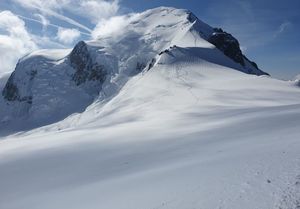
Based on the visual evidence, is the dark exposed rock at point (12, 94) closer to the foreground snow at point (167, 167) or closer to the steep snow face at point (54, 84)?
the steep snow face at point (54, 84)

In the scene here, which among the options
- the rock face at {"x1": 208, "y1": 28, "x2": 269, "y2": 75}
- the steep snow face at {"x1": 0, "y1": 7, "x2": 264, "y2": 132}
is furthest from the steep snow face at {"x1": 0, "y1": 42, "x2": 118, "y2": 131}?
the rock face at {"x1": 208, "y1": 28, "x2": 269, "y2": 75}

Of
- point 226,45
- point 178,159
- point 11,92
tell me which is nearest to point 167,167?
point 178,159

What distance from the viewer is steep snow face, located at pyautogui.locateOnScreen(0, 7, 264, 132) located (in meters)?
92.5

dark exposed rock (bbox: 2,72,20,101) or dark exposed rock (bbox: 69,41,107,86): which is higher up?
dark exposed rock (bbox: 69,41,107,86)

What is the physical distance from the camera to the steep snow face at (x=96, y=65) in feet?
303

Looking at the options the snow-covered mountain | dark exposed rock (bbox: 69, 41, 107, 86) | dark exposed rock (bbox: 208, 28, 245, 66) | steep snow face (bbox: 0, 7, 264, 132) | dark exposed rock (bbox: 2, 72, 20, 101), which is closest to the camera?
the snow-covered mountain

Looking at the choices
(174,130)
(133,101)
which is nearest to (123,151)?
(174,130)

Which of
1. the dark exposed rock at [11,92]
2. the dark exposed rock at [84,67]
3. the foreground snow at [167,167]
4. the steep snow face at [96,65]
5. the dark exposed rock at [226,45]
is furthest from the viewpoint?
the dark exposed rock at [11,92]

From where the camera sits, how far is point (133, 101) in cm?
5956

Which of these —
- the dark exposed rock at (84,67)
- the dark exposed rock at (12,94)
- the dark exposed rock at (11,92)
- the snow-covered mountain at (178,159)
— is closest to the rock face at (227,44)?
the dark exposed rock at (84,67)

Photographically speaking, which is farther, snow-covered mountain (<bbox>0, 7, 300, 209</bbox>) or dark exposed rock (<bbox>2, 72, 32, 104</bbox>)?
dark exposed rock (<bbox>2, 72, 32, 104</bbox>)

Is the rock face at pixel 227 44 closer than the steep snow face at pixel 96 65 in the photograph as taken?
No

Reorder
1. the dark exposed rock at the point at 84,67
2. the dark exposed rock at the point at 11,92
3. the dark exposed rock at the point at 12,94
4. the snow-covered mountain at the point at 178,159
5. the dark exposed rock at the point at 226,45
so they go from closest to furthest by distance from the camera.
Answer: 1. the snow-covered mountain at the point at 178,159
2. the dark exposed rock at the point at 226,45
3. the dark exposed rock at the point at 84,67
4. the dark exposed rock at the point at 12,94
5. the dark exposed rock at the point at 11,92

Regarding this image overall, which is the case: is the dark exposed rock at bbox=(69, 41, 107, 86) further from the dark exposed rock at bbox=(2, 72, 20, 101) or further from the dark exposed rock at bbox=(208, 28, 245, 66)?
the dark exposed rock at bbox=(208, 28, 245, 66)
